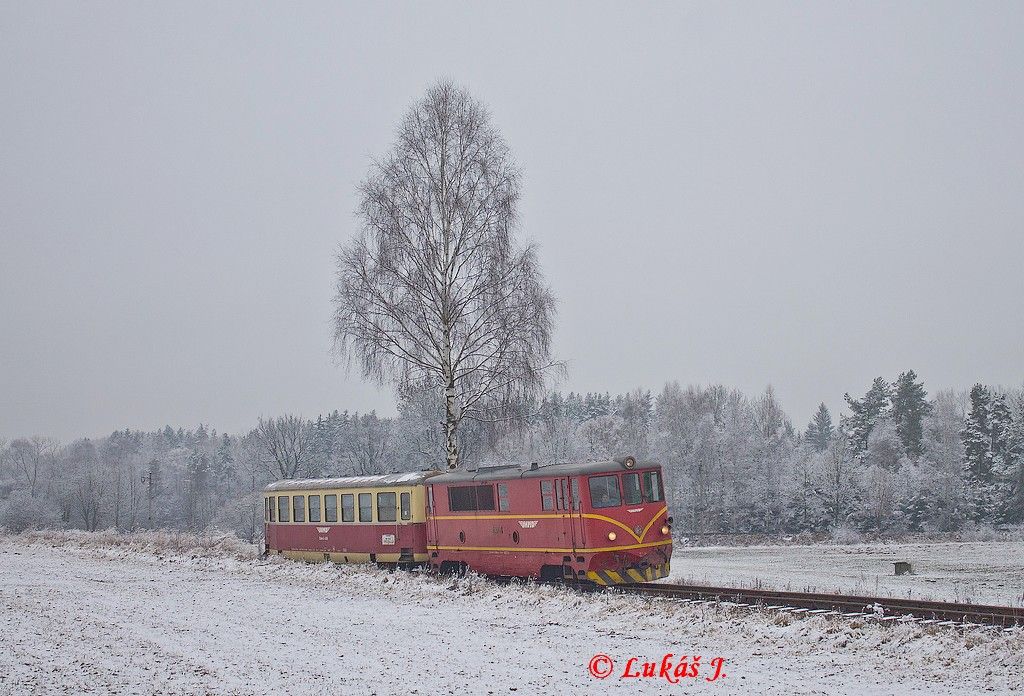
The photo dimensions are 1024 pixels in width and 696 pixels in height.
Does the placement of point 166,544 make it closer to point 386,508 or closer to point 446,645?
point 386,508

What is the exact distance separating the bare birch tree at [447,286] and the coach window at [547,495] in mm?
6537

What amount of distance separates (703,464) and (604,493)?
5723 centimetres

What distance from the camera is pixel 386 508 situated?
2662 cm

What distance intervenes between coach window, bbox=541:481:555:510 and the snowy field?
204 cm

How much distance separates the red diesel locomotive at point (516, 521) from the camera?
64.7 feet

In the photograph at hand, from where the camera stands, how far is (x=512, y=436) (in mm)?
28562

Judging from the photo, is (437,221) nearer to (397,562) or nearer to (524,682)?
(397,562)

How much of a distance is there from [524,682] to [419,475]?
14.3m

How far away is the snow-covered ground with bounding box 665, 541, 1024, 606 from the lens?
74.0ft

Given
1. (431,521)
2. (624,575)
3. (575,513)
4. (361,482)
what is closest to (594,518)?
(575,513)

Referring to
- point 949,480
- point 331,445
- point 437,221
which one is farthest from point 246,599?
point 331,445

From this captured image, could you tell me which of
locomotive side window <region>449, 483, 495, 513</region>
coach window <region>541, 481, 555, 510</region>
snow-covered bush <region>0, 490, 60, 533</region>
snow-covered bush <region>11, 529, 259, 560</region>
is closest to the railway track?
coach window <region>541, 481, 555, 510</region>

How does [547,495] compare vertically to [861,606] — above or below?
above

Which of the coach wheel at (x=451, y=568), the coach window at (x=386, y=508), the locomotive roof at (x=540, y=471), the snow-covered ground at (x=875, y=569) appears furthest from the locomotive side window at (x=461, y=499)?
the snow-covered ground at (x=875, y=569)
